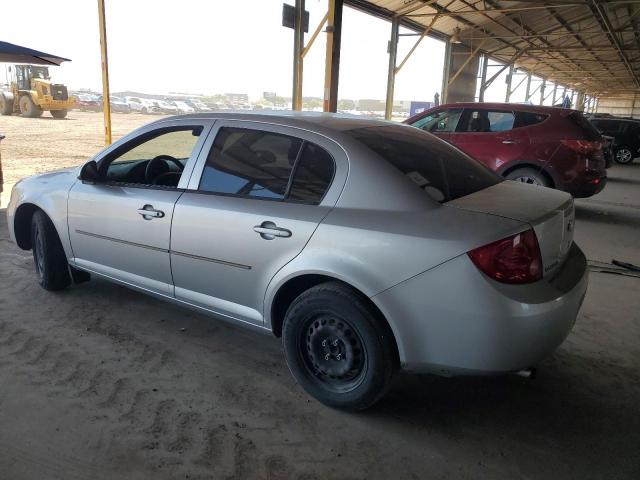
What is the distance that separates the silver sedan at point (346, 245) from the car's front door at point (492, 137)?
471 centimetres

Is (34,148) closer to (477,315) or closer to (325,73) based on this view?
(325,73)

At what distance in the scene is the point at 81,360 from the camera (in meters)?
3.10

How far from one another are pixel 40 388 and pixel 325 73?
11.0 metres

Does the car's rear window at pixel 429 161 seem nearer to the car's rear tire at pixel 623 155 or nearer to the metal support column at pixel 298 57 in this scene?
the metal support column at pixel 298 57

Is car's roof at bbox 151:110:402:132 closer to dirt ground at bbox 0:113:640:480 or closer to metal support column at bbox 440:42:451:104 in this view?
dirt ground at bbox 0:113:640:480

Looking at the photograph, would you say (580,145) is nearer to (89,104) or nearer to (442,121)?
(442,121)

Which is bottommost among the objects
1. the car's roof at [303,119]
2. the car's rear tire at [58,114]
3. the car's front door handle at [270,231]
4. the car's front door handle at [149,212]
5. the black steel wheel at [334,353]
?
the black steel wheel at [334,353]

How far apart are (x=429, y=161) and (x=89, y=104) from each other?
35571 mm

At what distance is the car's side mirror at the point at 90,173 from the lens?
3.53m

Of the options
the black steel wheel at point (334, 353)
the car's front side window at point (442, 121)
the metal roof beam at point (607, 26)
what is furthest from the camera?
the metal roof beam at point (607, 26)

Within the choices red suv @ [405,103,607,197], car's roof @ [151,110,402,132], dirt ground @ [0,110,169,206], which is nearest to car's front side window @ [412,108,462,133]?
red suv @ [405,103,607,197]

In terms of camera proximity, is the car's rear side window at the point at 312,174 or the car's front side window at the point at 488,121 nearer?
the car's rear side window at the point at 312,174

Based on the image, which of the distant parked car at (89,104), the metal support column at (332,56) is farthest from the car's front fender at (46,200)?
the distant parked car at (89,104)

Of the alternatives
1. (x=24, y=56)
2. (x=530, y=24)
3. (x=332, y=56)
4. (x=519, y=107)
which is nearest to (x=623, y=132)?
(x=530, y=24)
